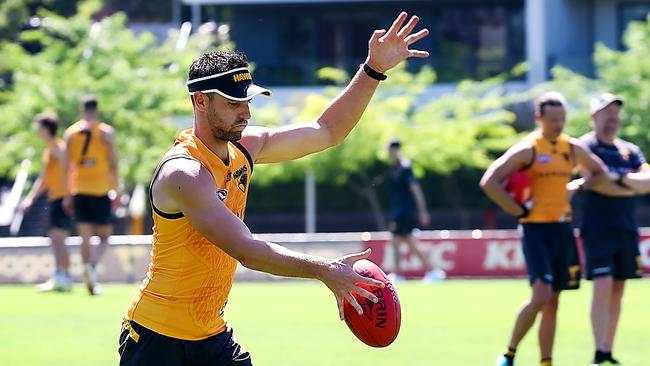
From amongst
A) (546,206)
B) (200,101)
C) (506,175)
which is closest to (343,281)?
(200,101)

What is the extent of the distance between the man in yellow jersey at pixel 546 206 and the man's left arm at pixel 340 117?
3.29 meters

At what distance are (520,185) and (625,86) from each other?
22.8m

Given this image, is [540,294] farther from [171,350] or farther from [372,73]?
[171,350]

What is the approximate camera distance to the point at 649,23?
1272 inches

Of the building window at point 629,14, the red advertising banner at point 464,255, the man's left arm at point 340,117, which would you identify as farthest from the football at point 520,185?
the building window at point 629,14

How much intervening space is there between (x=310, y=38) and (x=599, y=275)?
31.4 meters

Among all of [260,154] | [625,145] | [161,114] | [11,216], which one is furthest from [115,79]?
[260,154]

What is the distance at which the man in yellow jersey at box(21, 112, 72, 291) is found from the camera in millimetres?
16656

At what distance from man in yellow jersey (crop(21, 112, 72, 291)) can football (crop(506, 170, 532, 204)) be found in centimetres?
812

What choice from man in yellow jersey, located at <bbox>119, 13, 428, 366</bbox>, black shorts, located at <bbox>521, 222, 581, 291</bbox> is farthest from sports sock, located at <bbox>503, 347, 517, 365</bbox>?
man in yellow jersey, located at <bbox>119, 13, 428, 366</bbox>

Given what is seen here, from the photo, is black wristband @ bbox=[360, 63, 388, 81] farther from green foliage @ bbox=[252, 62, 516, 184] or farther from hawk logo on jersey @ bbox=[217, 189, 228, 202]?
green foliage @ bbox=[252, 62, 516, 184]

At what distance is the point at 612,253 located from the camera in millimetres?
10578

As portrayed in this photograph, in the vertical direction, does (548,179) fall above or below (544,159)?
below

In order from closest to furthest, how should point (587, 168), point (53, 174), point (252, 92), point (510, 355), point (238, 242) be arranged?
point (238, 242) → point (252, 92) → point (510, 355) → point (587, 168) → point (53, 174)
